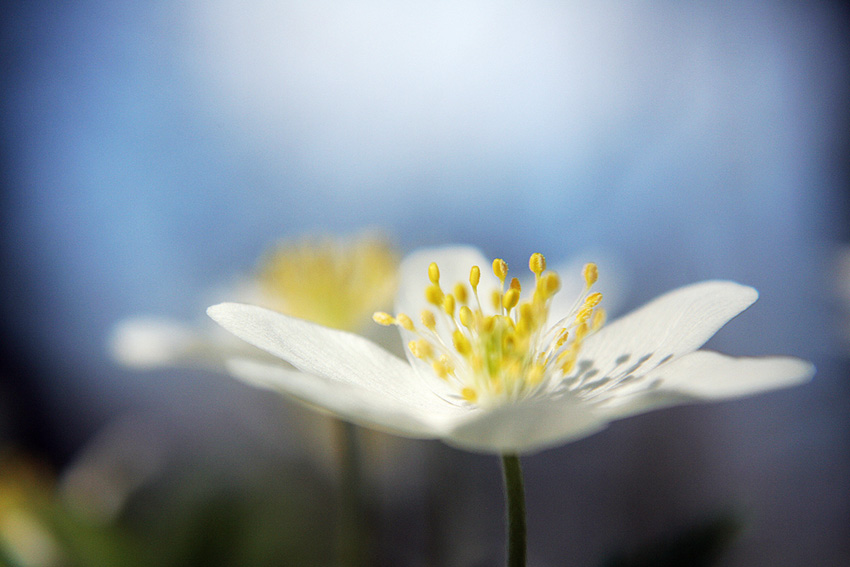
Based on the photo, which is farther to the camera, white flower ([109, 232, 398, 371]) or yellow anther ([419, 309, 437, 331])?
white flower ([109, 232, 398, 371])

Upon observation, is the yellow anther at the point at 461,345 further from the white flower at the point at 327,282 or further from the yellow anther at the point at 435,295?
the white flower at the point at 327,282

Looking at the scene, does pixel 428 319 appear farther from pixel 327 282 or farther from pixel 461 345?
pixel 327 282

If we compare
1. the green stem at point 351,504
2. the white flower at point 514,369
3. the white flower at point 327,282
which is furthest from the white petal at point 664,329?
the white flower at point 327,282

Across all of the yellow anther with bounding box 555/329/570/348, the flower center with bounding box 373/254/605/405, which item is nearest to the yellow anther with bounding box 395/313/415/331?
the flower center with bounding box 373/254/605/405

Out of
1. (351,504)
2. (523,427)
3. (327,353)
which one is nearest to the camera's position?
Answer: (523,427)

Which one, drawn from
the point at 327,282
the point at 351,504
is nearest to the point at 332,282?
the point at 327,282

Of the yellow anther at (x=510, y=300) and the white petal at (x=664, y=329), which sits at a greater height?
the yellow anther at (x=510, y=300)

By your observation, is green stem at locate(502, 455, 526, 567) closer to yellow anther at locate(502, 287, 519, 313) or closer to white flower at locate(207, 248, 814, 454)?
white flower at locate(207, 248, 814, 454)
